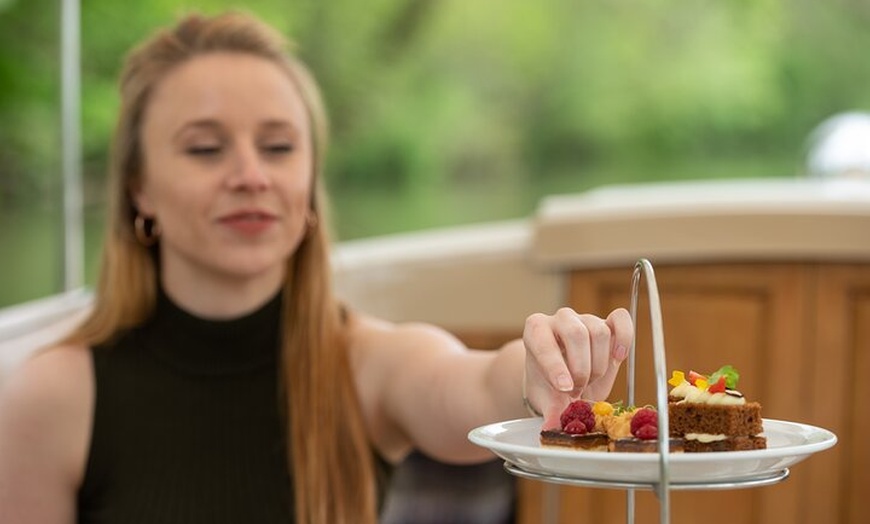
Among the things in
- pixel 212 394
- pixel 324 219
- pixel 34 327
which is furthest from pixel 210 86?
pixel 34 327

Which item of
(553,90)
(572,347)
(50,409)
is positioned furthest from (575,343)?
(553,90)

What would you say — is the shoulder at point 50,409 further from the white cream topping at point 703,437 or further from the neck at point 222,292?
the white cream topping at point 703,437

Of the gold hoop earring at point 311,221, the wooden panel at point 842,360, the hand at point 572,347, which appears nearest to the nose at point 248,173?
the gold hoop earring at point 311,221

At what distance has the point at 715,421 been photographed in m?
0.82

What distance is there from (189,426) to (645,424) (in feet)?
3.54

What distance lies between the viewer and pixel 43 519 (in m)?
1.68

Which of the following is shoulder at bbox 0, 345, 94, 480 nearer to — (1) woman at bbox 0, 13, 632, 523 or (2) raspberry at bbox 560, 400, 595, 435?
(1) woman at bbox 0, 13, 632, 523

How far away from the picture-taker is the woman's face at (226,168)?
1.64 m

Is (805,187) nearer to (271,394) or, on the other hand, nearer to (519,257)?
(519,257)

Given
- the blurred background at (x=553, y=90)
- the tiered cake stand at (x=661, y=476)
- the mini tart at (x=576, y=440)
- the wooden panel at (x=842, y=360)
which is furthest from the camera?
the blurred background at (x=553, y=90)

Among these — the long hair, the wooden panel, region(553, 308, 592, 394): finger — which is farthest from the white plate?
the wooden panel

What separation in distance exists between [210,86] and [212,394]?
400mm

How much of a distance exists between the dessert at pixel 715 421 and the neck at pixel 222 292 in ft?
3.21

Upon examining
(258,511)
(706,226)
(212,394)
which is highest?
(706,226)
